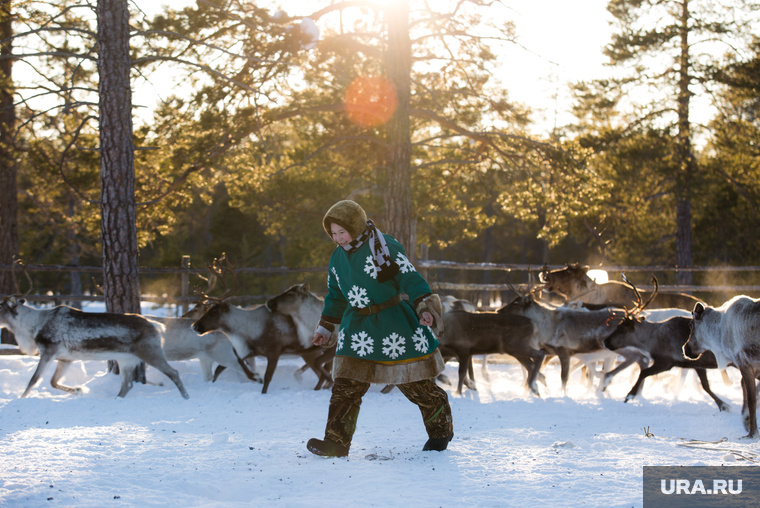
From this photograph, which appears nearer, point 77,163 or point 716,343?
point 716,343

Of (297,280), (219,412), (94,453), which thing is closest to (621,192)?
(297,280)

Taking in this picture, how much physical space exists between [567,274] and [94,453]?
8.48 metres

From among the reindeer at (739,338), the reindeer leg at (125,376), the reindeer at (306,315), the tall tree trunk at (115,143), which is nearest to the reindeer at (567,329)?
the reindeer at (739,338)

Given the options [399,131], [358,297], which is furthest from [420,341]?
[399,131]

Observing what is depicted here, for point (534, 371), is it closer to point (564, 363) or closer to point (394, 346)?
point (564, 363)

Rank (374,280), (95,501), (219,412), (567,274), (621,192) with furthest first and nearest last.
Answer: (621,192), (567,274), (219,412), (374,280), (95,501)

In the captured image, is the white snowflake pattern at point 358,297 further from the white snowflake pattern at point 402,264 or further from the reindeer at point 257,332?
the reindeer at point 257,332

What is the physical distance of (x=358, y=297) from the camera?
471cm

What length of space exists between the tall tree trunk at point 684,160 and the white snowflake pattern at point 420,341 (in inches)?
→ 599

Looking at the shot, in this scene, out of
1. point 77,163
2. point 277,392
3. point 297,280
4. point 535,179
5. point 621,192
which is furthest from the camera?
point 297,280

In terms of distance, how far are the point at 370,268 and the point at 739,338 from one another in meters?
3.45

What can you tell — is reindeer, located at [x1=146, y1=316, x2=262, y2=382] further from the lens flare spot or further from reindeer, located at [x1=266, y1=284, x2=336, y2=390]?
the lens flare spot

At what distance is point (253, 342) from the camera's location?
29.5 ft

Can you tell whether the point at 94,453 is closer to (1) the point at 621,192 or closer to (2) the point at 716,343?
(2) the point at 716,343
